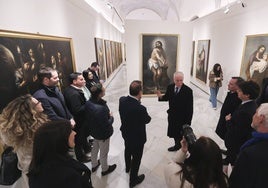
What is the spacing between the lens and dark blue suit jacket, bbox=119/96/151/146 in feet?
8.23

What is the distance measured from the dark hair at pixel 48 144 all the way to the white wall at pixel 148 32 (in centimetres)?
541

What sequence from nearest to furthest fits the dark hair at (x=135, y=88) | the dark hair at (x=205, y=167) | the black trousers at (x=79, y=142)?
the dark hair at (x=205, y=167)
the dark hair at (x=135, y=88)
the black trousers at (x=79, y=142)

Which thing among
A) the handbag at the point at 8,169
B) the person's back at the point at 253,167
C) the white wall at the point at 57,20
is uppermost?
the white wall at the point at 57,20

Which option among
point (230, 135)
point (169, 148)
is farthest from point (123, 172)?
point (230, 135)

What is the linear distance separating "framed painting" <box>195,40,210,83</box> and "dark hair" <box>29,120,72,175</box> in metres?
8.67

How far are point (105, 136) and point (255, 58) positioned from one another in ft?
17.0

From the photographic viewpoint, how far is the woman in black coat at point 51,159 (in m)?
1.20

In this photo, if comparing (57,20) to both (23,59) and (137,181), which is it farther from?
(137,181)

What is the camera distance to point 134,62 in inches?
255

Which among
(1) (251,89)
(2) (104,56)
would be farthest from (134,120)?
(2) (104,56)

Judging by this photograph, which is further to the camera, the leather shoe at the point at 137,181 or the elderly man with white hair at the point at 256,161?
the leather shoe at the point at 137,181

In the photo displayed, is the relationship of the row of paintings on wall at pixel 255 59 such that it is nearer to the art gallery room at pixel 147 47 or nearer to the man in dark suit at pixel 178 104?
the art gallery room at pixel 147 47

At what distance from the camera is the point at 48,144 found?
119cm

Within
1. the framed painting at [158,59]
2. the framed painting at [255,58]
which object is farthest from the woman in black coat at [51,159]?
the framed painting at [255,58]
